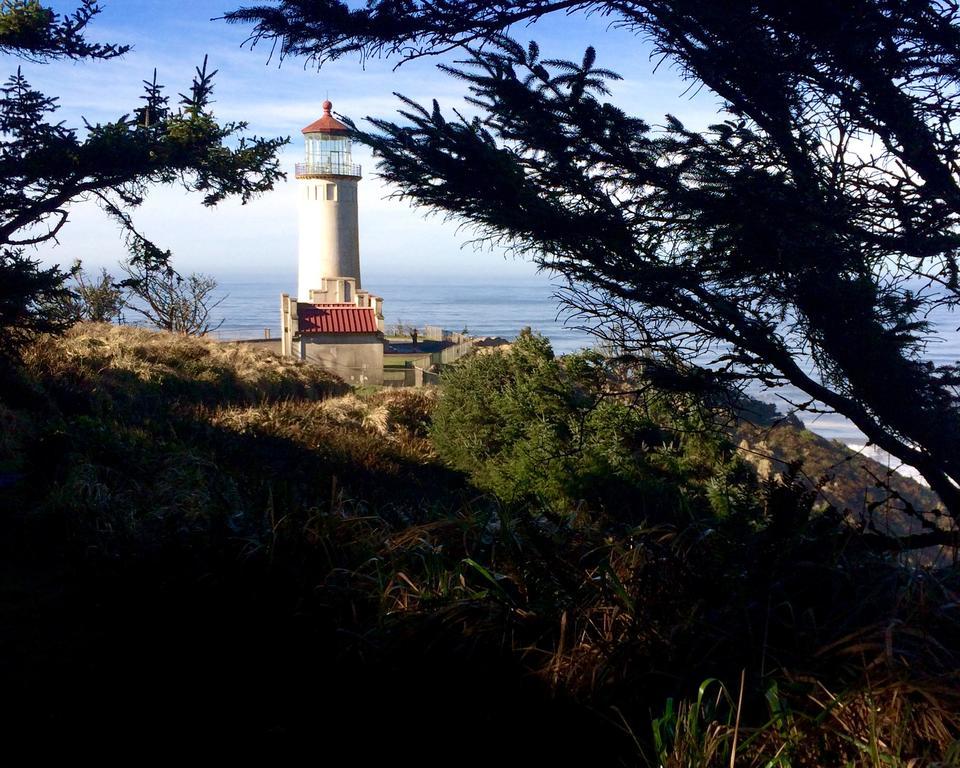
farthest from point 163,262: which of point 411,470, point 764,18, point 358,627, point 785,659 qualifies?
point 785,659

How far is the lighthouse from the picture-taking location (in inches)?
1515

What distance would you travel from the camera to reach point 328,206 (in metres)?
39.0

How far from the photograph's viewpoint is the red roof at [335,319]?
29281mm

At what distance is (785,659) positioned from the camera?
2697 millimetres

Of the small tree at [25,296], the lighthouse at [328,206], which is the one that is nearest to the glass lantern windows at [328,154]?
the lighthouse at [328,206]

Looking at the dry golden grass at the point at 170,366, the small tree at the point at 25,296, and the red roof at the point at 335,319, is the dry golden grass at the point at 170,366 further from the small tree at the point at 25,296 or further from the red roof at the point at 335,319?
the red roof at the point at 335,319

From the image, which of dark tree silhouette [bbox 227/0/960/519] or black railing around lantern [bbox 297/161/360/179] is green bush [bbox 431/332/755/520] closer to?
dark tree silhouette [bbox 227/0/960/519]

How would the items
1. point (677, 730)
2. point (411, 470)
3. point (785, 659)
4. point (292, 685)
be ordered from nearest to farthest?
1. point (677, 730)
2. point (785, 659)
3. point (292, 685)
4. point (411, 470)

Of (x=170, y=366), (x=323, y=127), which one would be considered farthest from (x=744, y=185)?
(x=323, y=127)

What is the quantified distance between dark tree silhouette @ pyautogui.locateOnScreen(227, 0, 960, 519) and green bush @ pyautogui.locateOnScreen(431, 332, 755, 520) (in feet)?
12.7

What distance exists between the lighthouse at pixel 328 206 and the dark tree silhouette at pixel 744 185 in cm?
3258

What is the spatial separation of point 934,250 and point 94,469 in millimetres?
6211

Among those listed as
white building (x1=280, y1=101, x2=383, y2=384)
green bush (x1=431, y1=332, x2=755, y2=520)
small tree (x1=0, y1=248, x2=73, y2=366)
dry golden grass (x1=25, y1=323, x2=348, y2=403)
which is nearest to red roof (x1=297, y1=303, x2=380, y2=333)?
white building (x1=280, y1=101, x2=383, y2=384)

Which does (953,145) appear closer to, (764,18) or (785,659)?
(764,18)
